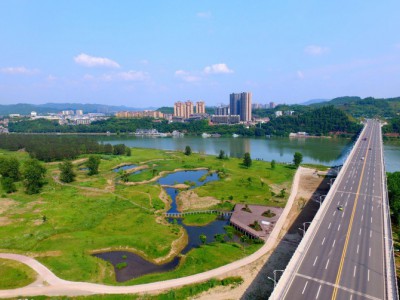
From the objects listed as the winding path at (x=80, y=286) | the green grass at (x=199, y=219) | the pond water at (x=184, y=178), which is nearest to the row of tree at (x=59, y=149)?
the pond water at (x=184, y=178)

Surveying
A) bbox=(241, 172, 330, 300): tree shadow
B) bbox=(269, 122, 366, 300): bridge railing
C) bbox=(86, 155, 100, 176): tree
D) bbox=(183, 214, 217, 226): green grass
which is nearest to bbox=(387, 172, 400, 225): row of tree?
bbox=(269, 122, 366, 300): bridge railing

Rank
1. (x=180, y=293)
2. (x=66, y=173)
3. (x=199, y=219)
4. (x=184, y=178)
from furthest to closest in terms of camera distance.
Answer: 1. (x=184, y=178)
2. (x=66, y=173)
3. (x=199, y=219)
4. (x=180, y=293)

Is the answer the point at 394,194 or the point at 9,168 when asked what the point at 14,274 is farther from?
the point at 394,194

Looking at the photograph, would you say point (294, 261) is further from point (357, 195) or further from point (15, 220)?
point (15, 220)

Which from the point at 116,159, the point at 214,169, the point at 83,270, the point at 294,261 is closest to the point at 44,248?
the point at 83,270

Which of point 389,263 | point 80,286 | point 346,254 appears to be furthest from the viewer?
point 346,254

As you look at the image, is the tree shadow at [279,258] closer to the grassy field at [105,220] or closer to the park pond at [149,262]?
the grassy field at [105,220]

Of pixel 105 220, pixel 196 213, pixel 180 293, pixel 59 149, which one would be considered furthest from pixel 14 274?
pixel 59 149
